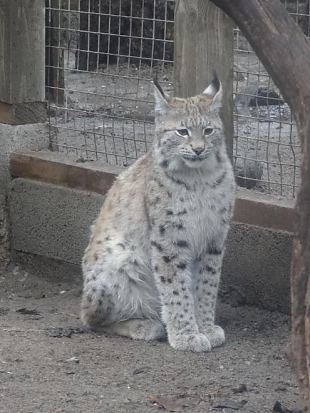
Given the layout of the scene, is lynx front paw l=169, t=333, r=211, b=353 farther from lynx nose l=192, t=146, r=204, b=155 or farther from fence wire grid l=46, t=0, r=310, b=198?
fence wire grid l=46, t=0, r=310, b=198

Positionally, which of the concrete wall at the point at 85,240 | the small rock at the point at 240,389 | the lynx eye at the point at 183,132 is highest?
the lynx eye at the point at 183,132

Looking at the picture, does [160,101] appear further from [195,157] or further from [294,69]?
[294,69]

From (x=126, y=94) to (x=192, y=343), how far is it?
6.87ft

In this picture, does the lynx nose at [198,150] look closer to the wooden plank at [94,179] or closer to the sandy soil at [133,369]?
the wooden plank at [94,179]

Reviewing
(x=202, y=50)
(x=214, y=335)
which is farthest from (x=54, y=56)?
(x=214, y=335)

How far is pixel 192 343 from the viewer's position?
5062 millimetres

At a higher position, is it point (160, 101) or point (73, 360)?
point (160, 101)

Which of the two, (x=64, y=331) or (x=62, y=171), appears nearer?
(x=64, y=331)

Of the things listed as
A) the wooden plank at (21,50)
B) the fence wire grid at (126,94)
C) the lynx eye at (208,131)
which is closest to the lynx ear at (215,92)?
the lynx eye at (208,131)

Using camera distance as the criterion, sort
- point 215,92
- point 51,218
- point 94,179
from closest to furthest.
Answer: point 215,92 < point 94,179 < point 51,218

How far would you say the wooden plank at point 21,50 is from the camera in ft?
20.9

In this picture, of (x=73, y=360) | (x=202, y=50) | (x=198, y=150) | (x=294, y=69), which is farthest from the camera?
(x=202, y=50)

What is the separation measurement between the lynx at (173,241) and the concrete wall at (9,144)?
1.42 m

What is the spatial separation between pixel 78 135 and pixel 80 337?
199cm
